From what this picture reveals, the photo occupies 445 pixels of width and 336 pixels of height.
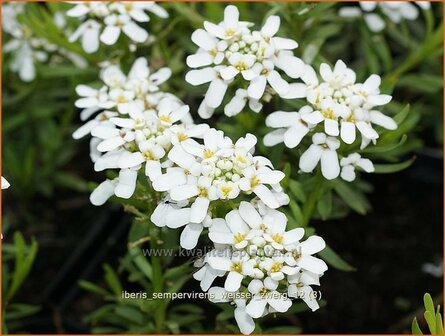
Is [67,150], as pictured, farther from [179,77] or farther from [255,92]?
[255,92]

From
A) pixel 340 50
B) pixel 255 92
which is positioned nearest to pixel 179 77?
pixel 340 50

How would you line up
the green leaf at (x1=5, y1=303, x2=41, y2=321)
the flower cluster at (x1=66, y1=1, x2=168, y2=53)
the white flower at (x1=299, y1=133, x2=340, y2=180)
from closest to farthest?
1. the white flower at (x1=299, y1=133, x2=340, y2=180)
2. the flower cluster at (x1=66, y1=1, x2=168, y2=53)
3. the green leaf at (x1=5, y1=303, x2=41, y2=321)

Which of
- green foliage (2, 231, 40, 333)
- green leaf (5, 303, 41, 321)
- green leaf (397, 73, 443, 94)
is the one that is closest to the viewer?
green foliage (2, 231, 40, 333)

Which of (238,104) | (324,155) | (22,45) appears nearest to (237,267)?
(324,155)

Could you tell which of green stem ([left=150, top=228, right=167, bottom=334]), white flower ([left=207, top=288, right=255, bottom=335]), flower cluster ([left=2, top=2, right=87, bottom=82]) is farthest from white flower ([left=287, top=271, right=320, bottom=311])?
flower cluster ([left=2, top=2, right=87, bottom=82])

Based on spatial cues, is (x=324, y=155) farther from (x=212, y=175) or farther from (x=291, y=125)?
A: (x=212, y=175)

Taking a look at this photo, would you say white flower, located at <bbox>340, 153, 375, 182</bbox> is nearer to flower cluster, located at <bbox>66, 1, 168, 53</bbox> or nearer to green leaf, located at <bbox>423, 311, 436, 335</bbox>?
green leaf, located at <bbox>423, 311, 436, 335</bbox>
